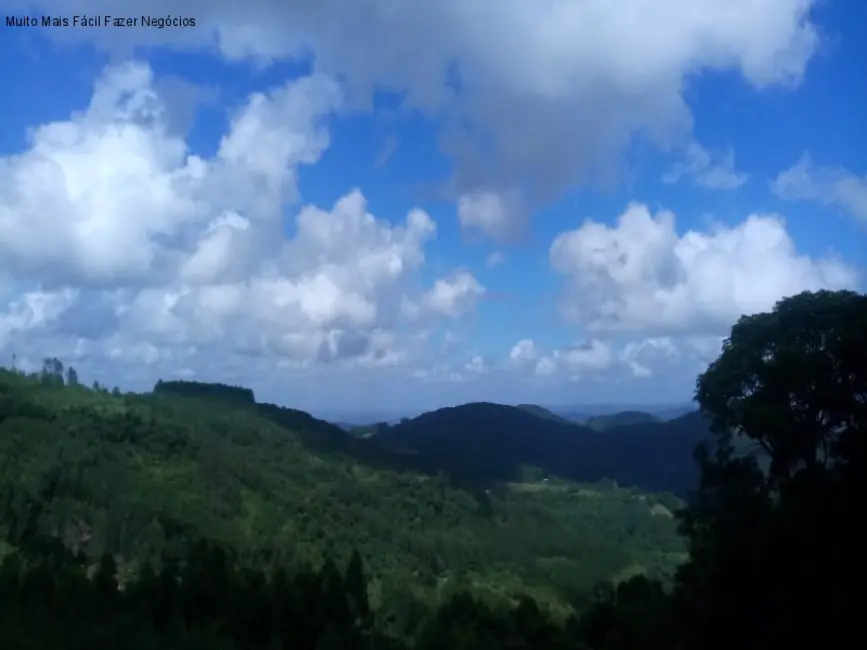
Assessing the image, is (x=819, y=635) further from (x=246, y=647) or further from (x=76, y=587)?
(x=76, y=587)

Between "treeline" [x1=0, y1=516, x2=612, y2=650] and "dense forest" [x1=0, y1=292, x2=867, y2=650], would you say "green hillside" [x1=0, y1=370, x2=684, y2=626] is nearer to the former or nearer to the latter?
"dense forest" [x1=0, y1=292, x2=867, y2=650]

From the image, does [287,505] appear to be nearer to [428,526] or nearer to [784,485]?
[428,526]

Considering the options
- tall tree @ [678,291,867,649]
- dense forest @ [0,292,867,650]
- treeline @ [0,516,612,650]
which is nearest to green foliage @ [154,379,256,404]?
dense forest @ [0,292,867,650]

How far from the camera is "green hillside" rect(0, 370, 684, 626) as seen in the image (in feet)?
277

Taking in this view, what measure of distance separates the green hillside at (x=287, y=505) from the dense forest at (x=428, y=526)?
17.6 inches

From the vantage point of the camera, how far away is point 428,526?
121188mm

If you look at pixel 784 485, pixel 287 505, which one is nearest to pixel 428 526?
pixel 287 505

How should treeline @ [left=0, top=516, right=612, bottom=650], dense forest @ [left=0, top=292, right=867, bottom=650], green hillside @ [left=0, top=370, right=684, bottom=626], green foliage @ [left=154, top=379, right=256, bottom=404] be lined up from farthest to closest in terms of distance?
1. green foliage @ [left=154, top=379, right=256, bottom=404]
2. green hillside @ [left=0, top=370, right=684, bottom=626]
3. treeline @ [left=0, top=516, right=612, bottom=650]
4. dense forest @ [left=0, top=292, right=867, bottom=650]

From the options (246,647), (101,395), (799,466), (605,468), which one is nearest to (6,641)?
(246,647)

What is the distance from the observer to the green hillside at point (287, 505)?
84312 mm

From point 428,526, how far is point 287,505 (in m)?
22.0

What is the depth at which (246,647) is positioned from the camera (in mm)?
31922

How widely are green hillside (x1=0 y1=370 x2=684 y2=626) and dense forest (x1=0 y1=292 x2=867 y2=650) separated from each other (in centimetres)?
45

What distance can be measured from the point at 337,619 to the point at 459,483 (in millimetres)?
114879
